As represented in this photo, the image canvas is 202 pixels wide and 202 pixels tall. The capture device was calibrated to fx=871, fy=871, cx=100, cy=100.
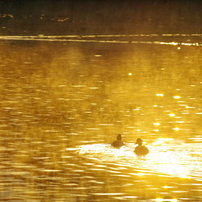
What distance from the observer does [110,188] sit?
58.9 ft

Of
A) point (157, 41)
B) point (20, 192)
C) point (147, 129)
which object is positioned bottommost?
point (20, 192)

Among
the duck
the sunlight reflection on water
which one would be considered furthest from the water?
the duck

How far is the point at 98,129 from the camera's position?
986 inches

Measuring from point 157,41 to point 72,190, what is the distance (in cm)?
A: 5343

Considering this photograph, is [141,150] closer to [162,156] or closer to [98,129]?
[162,156]

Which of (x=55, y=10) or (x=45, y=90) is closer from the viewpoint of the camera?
(x=45, y=90)

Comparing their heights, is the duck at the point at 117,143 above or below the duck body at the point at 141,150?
above

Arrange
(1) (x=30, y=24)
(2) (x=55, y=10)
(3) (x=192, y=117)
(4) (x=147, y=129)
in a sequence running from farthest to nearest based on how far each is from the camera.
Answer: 1. (2) (x=55, y=10)
2. (1) (x=30, y=24)
3. (3) (x=192, y=117)
4. (4) (x=147, y=129)

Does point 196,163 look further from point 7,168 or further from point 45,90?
point 45,90

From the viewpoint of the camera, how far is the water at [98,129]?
1798 centimetres

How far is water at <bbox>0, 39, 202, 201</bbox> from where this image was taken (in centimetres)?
1798

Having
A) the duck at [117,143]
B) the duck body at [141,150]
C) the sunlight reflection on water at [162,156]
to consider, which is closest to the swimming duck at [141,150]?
the duck body at [141,150]

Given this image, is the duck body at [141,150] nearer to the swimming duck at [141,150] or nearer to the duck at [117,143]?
the swimming duck at [141,150]

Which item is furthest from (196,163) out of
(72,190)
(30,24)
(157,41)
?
(30,24)
